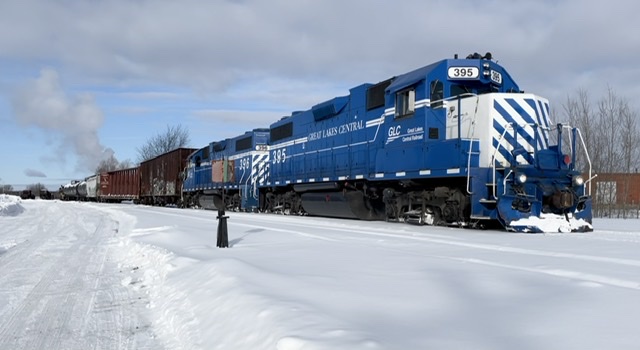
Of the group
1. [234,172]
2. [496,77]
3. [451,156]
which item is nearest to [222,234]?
[451,156]

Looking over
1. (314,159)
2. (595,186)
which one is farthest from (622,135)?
(314,159)

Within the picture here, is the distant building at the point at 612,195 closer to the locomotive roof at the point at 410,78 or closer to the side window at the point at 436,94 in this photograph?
the locomotive roof at the point at 410,78

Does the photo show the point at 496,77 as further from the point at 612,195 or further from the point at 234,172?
the point at 234,172

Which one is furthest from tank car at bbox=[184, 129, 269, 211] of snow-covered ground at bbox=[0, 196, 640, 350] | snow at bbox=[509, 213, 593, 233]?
snow-covered ground at bbox=[0, 196, 640, 350]

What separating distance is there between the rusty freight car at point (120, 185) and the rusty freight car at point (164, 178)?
199cm

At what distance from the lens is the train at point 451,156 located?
972 centimetres

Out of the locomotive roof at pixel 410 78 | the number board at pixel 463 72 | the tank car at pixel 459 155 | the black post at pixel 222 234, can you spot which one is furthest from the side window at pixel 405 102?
the black post at pixel 222 234

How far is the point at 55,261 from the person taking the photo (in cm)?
835

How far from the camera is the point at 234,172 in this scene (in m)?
→ 24.6

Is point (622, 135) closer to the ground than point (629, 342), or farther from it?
farther from it

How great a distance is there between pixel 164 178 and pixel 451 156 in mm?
28136

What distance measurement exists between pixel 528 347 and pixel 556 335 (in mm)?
295

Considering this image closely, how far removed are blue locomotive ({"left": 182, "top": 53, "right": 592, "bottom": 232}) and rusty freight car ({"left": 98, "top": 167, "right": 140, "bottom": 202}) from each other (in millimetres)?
31763

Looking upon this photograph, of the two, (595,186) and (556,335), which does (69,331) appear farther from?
(595,186)
